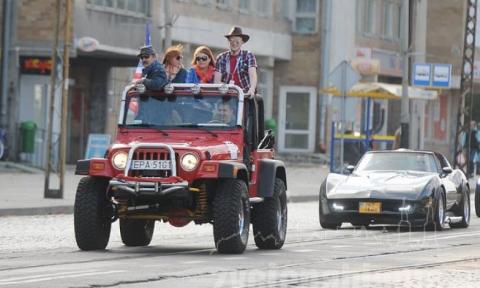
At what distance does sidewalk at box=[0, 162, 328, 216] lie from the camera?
89.8 ft

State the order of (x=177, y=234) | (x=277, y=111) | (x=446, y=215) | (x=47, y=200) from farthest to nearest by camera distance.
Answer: (x=277, y=111) → (x=47, y=200) → (x=446, y=215) → (x=177, y=234)

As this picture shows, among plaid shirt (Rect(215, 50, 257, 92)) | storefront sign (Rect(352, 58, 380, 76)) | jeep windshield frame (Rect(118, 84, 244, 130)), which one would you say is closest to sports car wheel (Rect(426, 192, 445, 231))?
plaid shirt (Rect(215, 50, 257, 92))

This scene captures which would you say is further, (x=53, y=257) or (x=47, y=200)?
(x=47, y=200)

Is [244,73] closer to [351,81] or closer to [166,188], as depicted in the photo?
[166,188]

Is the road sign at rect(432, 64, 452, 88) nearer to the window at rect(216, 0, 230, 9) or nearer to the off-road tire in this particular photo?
the window at rect(216, 0, 230, 9)

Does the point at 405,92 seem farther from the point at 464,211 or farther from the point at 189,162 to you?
the point at 189,162

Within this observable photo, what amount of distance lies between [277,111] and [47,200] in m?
34.9

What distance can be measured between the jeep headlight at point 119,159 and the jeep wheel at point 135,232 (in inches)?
61.5

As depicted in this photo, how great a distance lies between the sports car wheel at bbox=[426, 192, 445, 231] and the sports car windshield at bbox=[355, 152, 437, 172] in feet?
2.82

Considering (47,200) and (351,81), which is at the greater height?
(351,81)

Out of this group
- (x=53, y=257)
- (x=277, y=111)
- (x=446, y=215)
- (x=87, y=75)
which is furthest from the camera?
(x=277, y=111)

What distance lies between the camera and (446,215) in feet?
82.0

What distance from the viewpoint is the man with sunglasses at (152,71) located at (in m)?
18.2

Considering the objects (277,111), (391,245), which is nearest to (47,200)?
(391,245)
